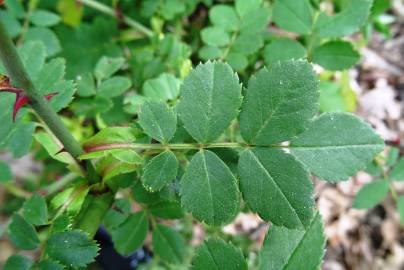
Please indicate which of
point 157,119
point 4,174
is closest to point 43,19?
point 4,174

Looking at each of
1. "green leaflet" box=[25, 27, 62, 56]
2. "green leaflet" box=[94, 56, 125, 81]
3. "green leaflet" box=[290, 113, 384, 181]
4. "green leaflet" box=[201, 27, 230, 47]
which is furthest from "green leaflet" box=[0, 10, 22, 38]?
"green leaflet" box=[290, 113, 384, 181]

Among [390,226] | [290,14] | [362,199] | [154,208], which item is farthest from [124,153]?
[390,226]

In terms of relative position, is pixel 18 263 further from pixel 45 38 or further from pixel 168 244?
pixel 45 38

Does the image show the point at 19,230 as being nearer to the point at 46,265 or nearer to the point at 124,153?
the point at 46,265

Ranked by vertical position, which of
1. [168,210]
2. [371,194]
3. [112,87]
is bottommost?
[371,194]

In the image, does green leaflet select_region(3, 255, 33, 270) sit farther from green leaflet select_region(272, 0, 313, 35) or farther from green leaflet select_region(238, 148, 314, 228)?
green leaflet select_region(272, 0, 313, 35)
